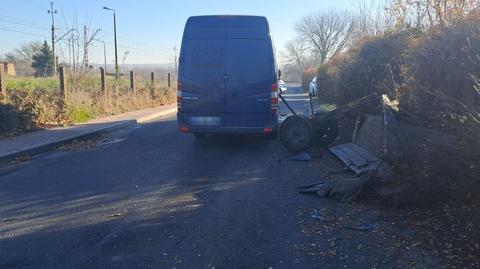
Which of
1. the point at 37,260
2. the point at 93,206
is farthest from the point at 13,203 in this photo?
the point at 37,260

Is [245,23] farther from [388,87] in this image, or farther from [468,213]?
[468,213]

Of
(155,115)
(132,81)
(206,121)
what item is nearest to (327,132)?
(206,121)

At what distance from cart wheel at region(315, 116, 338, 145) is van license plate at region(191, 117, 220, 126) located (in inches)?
84.5

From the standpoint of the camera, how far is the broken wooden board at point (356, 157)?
7107 mm

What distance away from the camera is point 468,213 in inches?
192

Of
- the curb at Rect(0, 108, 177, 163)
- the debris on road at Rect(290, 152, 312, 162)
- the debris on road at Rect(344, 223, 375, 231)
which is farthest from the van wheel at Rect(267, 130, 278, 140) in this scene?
the debris on road at Rect(344, 223, 375, 231)

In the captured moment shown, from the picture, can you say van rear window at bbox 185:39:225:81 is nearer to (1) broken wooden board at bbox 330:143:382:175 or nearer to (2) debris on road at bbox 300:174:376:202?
(1) broken wooden board at bbox 330:143:382:175

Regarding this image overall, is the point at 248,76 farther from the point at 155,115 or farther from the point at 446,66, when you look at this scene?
the point at 155,115

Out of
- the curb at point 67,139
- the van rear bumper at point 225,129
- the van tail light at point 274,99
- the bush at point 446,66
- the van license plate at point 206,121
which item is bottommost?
the curb at point 67,139

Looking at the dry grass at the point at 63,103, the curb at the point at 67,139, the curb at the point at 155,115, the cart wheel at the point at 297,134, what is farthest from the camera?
the curb at the point at 155,115

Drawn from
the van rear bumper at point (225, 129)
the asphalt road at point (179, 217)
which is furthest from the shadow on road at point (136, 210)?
the van rear bumper at point (225, 129)

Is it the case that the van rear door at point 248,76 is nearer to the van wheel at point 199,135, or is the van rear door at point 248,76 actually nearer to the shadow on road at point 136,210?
the shadow on road at point 136,210

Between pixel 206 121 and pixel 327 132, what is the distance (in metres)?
2.65

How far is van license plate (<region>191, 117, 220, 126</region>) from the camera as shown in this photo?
1002 cm
